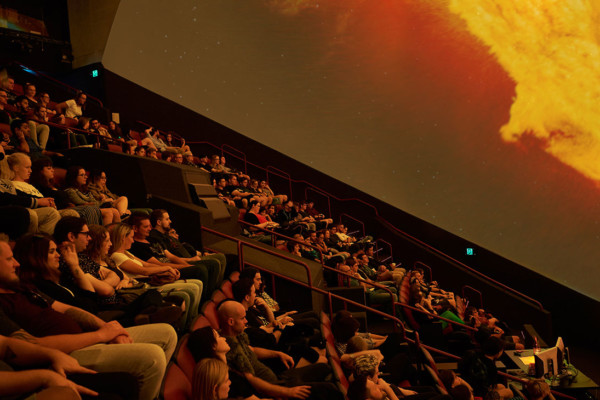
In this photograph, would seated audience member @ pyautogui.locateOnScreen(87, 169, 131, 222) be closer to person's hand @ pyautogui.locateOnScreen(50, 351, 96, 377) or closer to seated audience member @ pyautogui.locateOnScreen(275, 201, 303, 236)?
seated audience member @ pyautogui.locateOnScreen(275, 201, 303, 236)

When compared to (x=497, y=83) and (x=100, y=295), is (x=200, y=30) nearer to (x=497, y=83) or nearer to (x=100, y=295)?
(x=497, y=83)

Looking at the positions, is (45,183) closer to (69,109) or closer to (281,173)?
(69,109)

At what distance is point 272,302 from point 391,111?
4541 millimetres

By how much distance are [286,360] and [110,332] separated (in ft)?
3.46

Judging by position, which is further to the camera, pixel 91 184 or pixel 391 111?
pixel 391 111

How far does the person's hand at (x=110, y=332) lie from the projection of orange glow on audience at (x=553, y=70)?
617 cm

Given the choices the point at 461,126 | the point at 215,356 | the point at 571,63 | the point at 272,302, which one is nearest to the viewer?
the point at 215,356

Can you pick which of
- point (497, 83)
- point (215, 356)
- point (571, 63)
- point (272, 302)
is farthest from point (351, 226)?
point (215, 356)

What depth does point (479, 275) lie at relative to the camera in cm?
657

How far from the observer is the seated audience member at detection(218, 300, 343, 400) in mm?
2066

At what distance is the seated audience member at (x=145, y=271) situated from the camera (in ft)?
7.70

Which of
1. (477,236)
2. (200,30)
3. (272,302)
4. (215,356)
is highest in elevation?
(200,30)

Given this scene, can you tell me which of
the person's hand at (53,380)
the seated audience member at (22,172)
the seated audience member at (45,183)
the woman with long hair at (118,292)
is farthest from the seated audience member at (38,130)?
the person's hand at (53,380)

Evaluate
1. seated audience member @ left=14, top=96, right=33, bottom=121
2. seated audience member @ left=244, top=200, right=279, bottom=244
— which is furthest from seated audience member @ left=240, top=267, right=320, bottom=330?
seated audience member @ left=14, top=96, right=33, bottom=121
